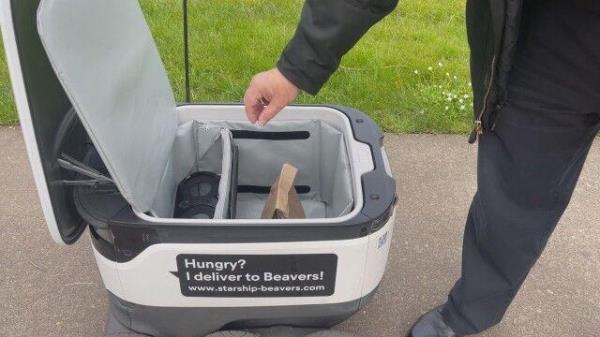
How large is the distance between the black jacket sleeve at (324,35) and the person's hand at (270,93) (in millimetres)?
17

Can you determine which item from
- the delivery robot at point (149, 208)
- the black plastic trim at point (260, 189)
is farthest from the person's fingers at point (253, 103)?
the black plastic trim at point (260, 189)

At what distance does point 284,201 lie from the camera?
1517mm

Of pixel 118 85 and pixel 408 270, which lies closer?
pixel 118 85

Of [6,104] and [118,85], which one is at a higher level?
[118,85]

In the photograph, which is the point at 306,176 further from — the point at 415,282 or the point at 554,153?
the point at 554,153

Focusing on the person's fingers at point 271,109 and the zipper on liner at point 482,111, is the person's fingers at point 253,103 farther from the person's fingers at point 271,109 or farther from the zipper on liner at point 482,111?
the zipper on liner at point 482,111

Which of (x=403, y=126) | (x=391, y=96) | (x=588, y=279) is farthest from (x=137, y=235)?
(x=391, y=96)

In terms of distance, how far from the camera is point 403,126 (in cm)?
263

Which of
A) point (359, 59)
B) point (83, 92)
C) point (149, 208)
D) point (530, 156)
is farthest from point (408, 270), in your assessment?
point (359, 59)

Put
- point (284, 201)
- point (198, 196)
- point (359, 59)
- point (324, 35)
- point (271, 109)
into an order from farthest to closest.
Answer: point (359, 59), point (198, 196), point (284, 201), point (271, 109), point (324, 35)

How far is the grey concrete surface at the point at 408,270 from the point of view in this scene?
1.73 meters

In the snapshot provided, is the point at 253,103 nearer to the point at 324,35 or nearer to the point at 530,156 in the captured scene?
the point at 324,35

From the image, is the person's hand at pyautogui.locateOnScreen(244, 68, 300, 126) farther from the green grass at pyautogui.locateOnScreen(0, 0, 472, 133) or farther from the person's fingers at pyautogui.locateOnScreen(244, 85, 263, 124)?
the green grass at pyautogui.locateOnScreen(0, 0, 472, 133)

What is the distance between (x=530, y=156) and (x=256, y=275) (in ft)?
2.13
